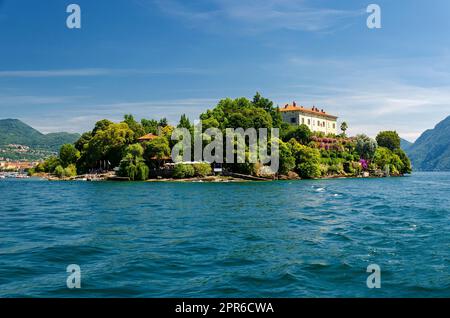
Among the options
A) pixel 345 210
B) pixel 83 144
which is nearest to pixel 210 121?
pixel 83 144

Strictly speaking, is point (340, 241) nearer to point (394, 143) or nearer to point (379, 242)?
point (379, 242)

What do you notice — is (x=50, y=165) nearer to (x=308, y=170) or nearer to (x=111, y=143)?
(x=111, y=143)

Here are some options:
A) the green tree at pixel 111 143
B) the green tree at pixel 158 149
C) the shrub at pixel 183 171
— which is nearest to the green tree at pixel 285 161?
the shrub at pixel 183 171

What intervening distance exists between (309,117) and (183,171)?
63144 mm

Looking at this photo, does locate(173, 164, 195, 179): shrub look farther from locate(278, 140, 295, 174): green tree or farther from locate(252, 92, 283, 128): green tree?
locate(252, 92, 283, 128): green tree

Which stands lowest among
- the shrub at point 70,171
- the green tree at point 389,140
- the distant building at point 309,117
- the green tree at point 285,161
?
the shrub at point 70,171

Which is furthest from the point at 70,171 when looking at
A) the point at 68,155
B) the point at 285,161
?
the point at 285,161

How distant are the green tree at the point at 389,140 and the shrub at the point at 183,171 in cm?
8840

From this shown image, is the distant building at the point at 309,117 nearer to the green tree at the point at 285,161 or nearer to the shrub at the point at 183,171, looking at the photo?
the green tree at the point at 285,161

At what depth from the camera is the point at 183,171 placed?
81.4m

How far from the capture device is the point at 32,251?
15.0m

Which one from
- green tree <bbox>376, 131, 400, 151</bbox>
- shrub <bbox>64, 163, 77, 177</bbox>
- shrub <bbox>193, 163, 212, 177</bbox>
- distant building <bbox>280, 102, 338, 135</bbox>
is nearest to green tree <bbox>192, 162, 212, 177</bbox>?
shrub <bbox>193, 163, 212, 177</bbox>

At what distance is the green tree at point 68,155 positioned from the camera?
355ft
